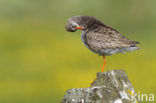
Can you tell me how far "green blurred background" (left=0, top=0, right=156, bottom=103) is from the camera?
2238cm

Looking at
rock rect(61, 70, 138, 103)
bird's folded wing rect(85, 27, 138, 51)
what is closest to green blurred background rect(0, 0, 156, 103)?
bird's folded wing rect(85, 27, 138, 51)

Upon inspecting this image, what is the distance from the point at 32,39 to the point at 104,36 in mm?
15682

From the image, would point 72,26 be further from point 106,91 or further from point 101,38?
point 106,91

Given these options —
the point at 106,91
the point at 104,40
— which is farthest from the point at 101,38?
the point at 106,91

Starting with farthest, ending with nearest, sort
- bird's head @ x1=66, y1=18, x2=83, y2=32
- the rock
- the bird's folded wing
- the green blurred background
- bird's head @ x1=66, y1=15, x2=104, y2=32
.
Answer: the green blurred background
bird's head @ x1=66, y1=15, x2=104, y2=32
bird's head @ x1=66, y1=18, x2=83, y2=32
the bird's folded wing
the rock

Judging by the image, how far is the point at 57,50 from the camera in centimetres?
2805

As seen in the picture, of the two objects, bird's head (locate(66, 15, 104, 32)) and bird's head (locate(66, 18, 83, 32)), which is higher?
bird's head (locate(66, 15, 104, 32))

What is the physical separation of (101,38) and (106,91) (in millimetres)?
4651

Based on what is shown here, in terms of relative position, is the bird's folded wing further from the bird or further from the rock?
the rock

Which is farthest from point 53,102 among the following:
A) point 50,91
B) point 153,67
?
point 153,67

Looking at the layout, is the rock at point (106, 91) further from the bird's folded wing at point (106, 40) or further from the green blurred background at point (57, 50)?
the green blurred background at point (57, 50)

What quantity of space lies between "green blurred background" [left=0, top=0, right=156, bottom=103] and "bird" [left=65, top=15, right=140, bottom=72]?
513 cm

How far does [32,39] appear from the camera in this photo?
30609mm

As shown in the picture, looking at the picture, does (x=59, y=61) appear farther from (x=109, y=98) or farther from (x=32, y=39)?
(x=109, y=98)
